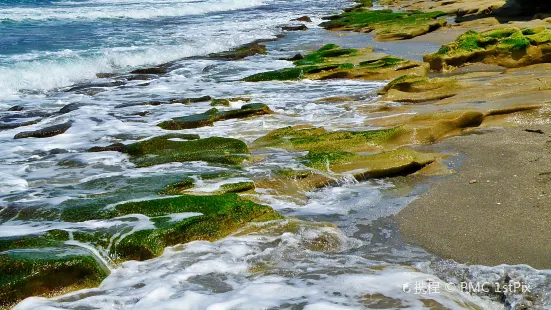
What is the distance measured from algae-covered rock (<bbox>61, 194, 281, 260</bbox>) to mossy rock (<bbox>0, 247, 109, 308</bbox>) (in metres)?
0.41

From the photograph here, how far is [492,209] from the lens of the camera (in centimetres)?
537

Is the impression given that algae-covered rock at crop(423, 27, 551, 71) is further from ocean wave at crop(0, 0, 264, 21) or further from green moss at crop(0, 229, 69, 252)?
ocean wave at crop(0, 0, 264, 21)

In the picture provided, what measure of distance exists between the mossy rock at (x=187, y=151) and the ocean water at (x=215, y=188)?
0.20 meters

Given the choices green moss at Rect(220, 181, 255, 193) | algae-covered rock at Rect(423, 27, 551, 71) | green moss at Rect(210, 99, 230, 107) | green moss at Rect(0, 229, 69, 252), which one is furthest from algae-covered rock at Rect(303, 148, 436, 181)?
algae-covered rock at Rect(423, 27, 551, 71)

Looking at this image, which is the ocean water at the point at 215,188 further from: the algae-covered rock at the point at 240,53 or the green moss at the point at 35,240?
the algae-covered rock at the point at 240,53

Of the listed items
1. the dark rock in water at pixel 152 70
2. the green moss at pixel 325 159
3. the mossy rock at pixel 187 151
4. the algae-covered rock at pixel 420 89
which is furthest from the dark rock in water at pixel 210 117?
the dark rock in water at pixel 152 70

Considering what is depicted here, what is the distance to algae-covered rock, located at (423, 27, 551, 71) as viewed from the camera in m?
11.5

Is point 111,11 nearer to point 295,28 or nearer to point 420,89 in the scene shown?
point 295,28

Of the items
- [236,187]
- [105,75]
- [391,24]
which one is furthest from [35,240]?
[391,24]

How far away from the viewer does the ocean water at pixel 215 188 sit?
395 centimetres

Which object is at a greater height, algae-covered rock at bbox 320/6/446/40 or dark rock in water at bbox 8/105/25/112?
algae-covered rock at bbox 320/6/446/40

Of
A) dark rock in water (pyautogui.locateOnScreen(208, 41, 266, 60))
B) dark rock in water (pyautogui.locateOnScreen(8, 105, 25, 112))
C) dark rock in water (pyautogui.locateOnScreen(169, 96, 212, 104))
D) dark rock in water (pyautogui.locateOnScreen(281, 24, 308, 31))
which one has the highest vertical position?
dark rock in water (pyautogui.locateOnScreen(281, 24, 308, 31))

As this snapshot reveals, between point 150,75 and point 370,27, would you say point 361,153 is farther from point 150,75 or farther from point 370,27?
point 370,27

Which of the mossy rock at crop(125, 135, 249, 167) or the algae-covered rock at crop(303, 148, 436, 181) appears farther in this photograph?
the mossy rock at crop(125, 135, 249, 167)
